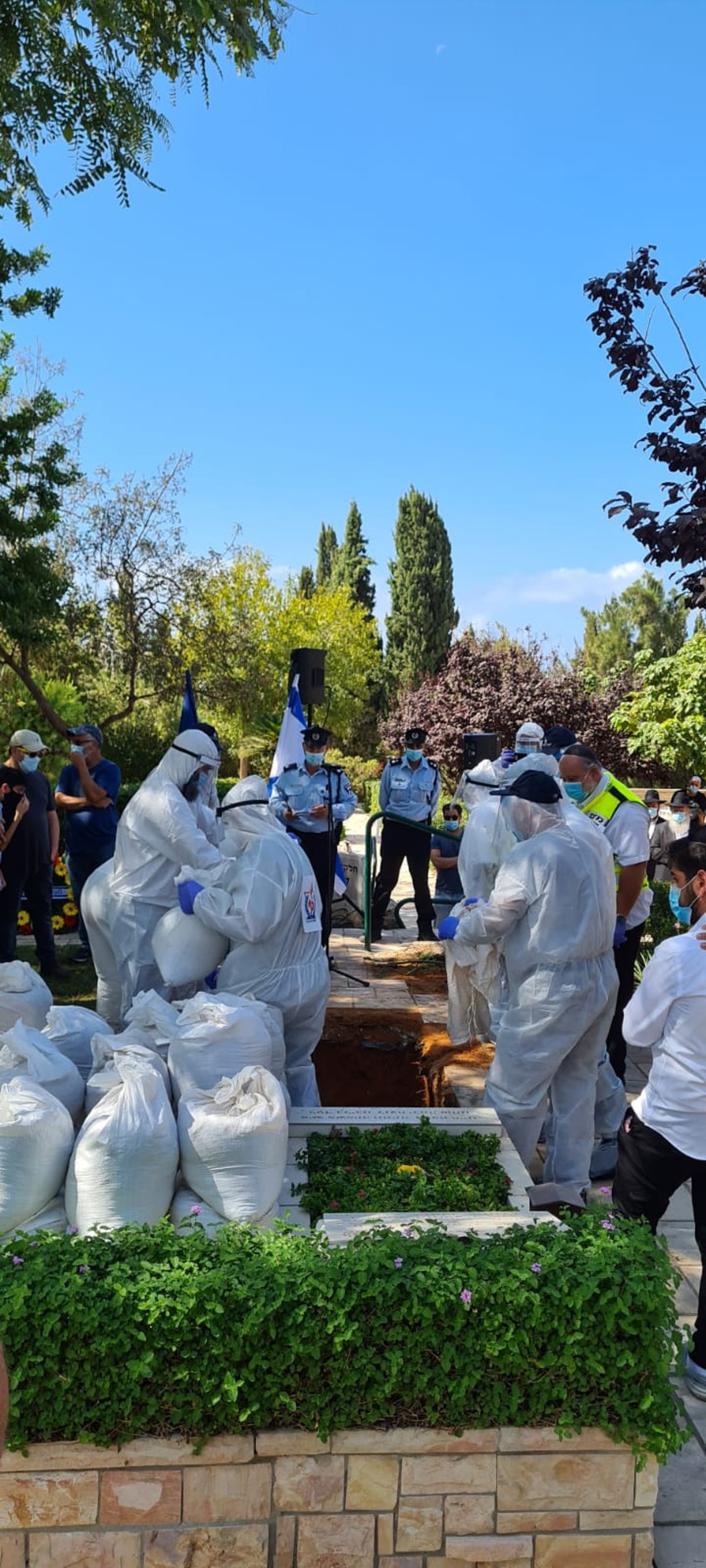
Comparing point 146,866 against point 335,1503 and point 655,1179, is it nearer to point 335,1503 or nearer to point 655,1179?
point 655,1179

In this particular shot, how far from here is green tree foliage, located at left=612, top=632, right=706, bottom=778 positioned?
1518cm

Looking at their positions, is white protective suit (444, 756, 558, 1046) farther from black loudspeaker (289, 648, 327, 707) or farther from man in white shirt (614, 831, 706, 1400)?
black loudspeaker (289, 648, 327, 707)

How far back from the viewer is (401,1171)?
3.66 m

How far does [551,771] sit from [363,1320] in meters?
3.24

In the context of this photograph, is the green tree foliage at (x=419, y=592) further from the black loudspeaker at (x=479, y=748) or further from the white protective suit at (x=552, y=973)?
the white protective suit at (x=552, y=973)

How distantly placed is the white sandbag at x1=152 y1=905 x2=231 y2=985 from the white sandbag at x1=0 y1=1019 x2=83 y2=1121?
1089mm

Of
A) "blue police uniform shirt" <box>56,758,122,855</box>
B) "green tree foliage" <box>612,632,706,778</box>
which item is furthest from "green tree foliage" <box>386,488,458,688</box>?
"blue police uniform shirt" <box>56,758,122,855</box>

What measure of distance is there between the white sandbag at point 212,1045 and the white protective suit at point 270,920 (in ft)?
2.10

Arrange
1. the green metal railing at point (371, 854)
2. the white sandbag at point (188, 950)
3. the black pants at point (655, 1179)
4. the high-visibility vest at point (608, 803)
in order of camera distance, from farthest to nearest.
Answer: the green metal railing at point (371, 854) → the high-visibility vest at point (608, 803) → the white sandbag at point (188, 950) → the black pants at point (655, 1179)

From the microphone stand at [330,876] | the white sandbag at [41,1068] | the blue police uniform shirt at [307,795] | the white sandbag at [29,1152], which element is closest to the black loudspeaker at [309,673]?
the blue police uniform shirt at [307,795]

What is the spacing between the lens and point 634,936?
596cm

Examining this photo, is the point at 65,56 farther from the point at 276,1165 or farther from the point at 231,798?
the point at 276,1165

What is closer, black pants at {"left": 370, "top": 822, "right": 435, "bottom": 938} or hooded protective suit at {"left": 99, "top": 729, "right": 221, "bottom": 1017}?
hooded protective suit at {"left": 99, "top": 729, "right": 221, "bottom": 1017}

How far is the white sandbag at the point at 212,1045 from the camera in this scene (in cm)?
361
